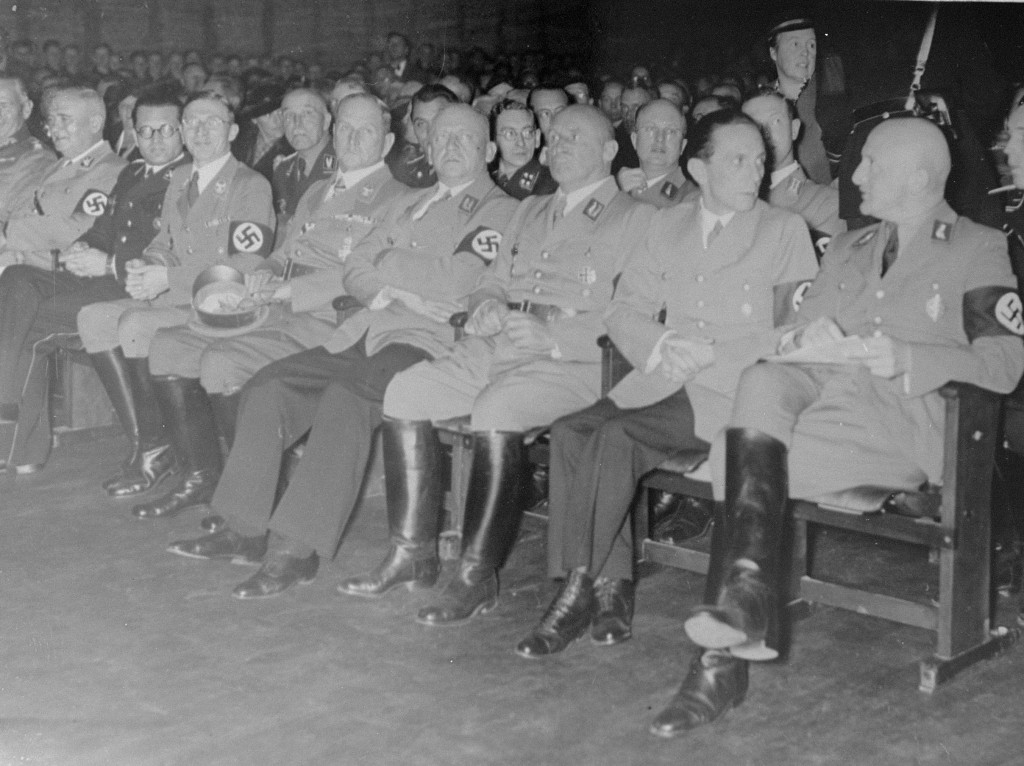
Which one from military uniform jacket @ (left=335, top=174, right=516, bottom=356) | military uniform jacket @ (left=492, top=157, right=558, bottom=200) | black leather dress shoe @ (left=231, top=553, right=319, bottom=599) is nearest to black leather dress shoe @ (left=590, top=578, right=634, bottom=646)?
black leather dress shoe @ (left=231, top=553, right=319, bottom=599)

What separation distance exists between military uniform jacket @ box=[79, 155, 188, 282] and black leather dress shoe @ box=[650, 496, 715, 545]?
7.88 ft

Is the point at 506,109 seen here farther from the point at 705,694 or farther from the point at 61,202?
the point at 705,694

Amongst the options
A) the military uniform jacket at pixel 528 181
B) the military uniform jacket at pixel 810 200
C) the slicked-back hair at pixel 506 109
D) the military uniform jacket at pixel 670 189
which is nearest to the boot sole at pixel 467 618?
the military uniform jacket at pixel 810 200

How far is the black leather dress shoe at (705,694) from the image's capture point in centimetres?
256

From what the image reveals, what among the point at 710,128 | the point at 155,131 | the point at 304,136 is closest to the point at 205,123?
the point at 155,131

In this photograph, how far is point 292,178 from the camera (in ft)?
17.9

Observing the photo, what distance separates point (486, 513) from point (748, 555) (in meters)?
0.89

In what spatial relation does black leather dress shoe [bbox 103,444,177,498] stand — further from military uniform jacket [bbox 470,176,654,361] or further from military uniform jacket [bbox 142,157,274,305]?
military uniform jacket [bbox 470,176,654,361]

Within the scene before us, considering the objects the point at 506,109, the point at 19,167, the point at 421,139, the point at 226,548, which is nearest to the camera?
the point at 226,548

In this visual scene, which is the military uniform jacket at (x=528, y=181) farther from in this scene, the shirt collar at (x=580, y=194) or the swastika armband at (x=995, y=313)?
the swastika armband at (x=995, y=313)

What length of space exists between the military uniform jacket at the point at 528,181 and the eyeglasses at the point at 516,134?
10 cm

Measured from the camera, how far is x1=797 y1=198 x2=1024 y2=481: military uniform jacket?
2783mm

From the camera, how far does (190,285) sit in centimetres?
465

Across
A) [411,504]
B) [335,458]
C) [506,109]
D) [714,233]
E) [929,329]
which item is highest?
[506,109]
